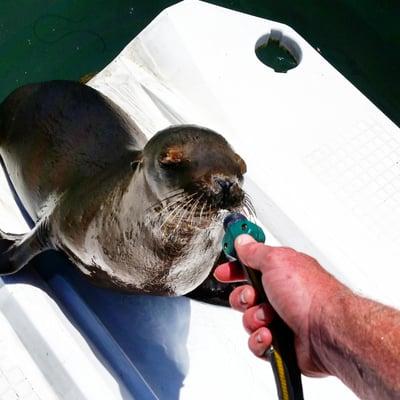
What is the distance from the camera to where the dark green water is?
405 cm

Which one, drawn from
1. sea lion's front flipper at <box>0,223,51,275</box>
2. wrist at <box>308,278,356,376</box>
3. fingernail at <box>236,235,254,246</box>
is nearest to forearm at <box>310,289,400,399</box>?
wrist at <box>308,278,356,376</box>

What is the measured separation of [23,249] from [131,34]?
2310 mm

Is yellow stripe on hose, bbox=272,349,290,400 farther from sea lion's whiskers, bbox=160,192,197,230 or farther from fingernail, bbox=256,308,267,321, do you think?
sea lion's whiskers, bbox=160,192,197,230

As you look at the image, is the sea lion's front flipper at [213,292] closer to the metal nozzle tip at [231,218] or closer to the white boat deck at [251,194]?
the white boat deck at [251,194]

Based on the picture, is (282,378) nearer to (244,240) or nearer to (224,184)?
(244,240)

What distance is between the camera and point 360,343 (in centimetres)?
153

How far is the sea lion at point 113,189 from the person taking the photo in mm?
1776

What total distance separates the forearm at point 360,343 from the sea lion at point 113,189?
41 centimetres

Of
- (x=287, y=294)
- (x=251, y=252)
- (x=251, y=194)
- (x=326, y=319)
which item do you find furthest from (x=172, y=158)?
(x=251, y=194)

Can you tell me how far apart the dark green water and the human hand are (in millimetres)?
2703

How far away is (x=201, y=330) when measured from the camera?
2717 mm

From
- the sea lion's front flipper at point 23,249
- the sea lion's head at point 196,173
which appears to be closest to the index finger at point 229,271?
the sea lion's head at point 196,173

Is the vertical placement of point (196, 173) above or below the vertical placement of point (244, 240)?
above

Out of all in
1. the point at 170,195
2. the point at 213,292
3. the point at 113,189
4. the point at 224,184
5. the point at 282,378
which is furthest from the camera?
the point at 213,292
